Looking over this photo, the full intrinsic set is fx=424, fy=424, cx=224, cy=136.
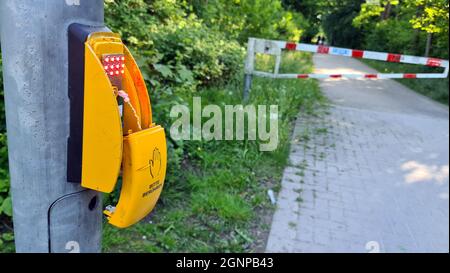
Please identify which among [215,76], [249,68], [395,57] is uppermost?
[395,57]

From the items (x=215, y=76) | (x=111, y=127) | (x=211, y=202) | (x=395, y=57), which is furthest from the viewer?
(x=215, y=76)

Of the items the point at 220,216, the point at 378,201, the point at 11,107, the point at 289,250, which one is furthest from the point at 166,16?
the point at 378,201

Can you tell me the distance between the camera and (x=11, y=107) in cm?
102

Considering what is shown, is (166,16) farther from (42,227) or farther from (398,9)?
(42,227)

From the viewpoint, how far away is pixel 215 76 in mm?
6148

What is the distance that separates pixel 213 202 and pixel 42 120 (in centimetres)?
283

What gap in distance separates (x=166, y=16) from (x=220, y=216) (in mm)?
1687

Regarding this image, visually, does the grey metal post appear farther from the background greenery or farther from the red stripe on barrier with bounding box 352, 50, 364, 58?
the red stripe on barrier with bounding box 352, 50, 364, 58

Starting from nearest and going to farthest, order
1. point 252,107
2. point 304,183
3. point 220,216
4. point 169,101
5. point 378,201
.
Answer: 1. point 220,216
2. point 169,101
3. point 378,201
4. point 304,183
5. point 252,107
